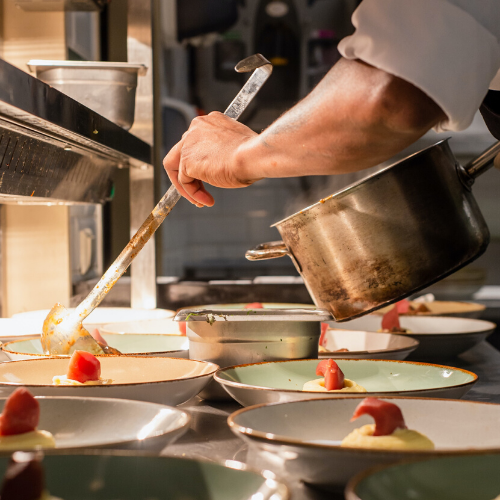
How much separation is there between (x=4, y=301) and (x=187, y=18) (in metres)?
3.02

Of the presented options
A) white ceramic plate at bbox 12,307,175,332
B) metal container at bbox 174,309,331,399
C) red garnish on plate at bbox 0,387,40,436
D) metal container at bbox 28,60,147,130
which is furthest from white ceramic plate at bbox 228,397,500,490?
white ceramic plate at bbox 12,307,175,332

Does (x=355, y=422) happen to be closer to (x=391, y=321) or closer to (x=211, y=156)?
(x=211, y=156)

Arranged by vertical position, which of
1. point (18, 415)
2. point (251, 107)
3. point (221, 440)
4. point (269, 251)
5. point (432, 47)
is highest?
point (251, 107)

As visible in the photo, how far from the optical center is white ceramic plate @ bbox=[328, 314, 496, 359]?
174cm

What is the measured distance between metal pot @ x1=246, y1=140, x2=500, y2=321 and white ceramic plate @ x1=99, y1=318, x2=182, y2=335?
833mm

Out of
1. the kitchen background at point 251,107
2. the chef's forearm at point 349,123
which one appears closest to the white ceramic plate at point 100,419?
the chef's forearm at point 349,123

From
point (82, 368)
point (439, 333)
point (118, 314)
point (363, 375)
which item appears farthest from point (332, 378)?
point (118, 314)

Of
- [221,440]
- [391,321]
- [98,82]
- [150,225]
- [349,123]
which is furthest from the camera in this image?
[391,321]

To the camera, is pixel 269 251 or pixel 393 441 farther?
pixel 269 251

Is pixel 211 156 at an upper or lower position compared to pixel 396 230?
upper

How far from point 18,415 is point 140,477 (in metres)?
0.21

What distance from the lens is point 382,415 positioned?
0.80 meters

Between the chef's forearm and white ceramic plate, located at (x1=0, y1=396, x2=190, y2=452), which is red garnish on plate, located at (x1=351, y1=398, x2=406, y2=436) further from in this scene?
the chef's forearm

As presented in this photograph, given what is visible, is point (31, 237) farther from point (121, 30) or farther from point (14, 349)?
point (121, 30)
